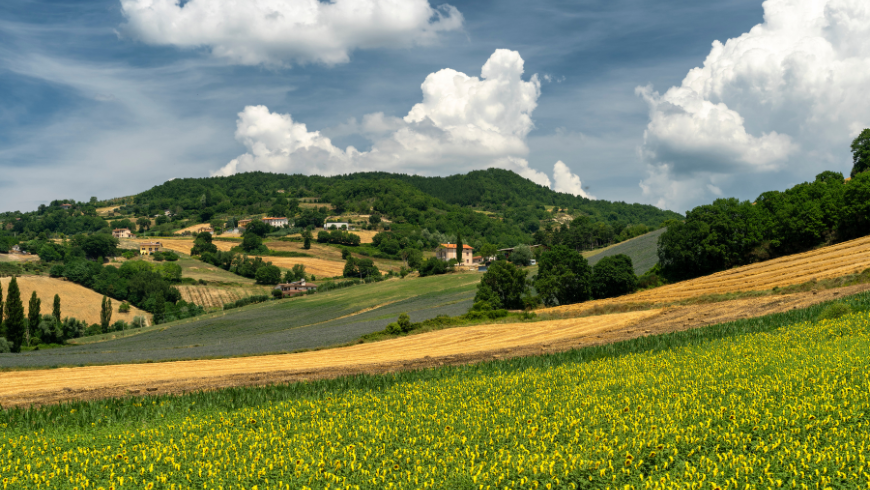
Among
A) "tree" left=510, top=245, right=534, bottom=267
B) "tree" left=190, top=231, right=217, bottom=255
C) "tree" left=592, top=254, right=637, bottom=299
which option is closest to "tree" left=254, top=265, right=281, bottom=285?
"tree" left=190, top=231, right=217, bottom=255

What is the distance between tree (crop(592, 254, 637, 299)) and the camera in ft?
228

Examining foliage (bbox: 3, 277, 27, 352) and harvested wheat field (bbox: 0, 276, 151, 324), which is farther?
harvested wheat field (bbox: 0, 276, 151, 324)

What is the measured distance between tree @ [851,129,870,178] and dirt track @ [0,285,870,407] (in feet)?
225

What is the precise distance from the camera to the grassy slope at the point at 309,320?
67.1m

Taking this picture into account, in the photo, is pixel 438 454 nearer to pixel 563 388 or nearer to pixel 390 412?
pixel 390 412

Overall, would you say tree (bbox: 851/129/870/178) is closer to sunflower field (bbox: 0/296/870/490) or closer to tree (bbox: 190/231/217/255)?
sunflower field (bbox: 0/296/870/490)

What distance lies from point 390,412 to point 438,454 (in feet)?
11.2

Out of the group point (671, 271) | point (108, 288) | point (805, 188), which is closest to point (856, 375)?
point (671, 271)

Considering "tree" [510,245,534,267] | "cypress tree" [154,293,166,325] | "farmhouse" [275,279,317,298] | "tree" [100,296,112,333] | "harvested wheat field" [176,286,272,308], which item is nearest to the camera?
"tree" [100,296,112,333]

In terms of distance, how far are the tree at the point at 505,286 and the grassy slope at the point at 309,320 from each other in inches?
217

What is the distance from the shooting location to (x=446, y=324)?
56.3m

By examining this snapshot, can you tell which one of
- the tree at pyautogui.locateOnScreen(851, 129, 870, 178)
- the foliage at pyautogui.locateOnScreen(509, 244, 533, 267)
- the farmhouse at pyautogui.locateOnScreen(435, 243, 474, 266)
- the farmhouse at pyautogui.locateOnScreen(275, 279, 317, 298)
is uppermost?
the tree at pyautogui.locateOnScreen(851, 129, 870, 178)

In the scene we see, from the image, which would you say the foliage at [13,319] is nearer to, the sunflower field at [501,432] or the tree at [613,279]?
the tree at [613,279]

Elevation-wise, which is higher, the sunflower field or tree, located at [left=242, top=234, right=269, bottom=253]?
tree, located at [left=242, top=234, right=269, bottom=253]
